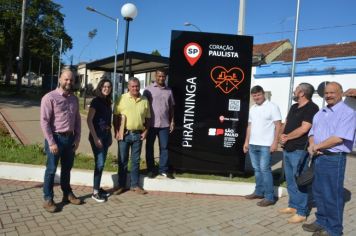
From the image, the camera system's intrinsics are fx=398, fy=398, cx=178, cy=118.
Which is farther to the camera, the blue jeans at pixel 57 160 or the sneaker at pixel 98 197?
the sneaker at pixel 98 197

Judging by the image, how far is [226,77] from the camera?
7102 millimetres

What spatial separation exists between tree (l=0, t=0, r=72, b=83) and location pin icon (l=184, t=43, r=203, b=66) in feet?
133

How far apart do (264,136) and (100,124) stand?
8.06 feet

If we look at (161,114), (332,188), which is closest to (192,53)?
(161,114)

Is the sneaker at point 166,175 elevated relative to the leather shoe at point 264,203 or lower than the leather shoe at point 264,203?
elevated

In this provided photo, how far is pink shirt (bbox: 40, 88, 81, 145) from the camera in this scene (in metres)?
4.95

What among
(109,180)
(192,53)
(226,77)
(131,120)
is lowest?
(109,180)

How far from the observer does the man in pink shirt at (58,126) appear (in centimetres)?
A: 497

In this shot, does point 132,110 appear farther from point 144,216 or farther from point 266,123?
point 266,123

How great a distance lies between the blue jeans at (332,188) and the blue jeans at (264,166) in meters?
1.37

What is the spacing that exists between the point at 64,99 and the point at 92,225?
1626 mm

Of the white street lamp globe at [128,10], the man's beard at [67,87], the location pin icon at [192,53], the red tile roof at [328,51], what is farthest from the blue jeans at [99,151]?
the red tile roof at [328,51]

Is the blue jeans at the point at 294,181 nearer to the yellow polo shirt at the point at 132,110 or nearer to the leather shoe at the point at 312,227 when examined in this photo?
the leather shoe at the point at 312,227

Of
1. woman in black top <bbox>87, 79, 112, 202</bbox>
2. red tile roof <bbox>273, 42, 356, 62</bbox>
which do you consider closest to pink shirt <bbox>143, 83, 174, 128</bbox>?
woman in black top <bbox>87, 79, 112, 202</bbox>
